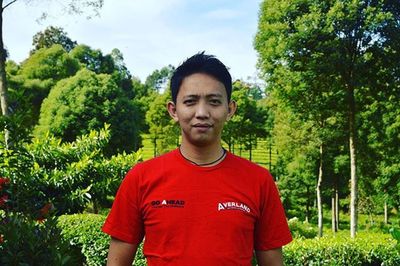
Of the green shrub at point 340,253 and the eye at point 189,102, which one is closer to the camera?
the eye at point 189,102

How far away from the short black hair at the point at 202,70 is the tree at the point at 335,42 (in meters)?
12.8

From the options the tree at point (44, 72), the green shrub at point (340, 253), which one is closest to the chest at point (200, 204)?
the green shrub at point (340, 253)

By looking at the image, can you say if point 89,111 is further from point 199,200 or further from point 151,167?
point 199,200

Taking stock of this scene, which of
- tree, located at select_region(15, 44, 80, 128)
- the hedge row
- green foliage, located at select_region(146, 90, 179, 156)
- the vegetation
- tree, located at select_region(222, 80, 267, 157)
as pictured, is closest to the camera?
the vegetation

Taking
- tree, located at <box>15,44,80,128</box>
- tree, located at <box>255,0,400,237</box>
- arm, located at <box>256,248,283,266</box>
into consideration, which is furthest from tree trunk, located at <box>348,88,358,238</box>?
tree, located at <box>15,44,80,128</box>

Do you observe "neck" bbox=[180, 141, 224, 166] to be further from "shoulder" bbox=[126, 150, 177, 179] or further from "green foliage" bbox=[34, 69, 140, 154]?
"green foliage" bbox=[34, 69, 140, 154]

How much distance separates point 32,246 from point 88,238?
5959mm

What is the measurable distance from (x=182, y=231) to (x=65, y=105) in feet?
77.9

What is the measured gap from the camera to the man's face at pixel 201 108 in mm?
2143

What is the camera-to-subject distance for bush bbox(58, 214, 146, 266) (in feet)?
31.0

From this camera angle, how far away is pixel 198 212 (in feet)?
6.80

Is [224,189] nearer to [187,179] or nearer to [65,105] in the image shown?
[187,179]

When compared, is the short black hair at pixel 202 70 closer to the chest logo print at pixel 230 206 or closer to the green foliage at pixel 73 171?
the chest logo print at pixel 230 206

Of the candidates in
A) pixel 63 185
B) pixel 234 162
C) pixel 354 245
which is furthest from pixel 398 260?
pixel 234 162
